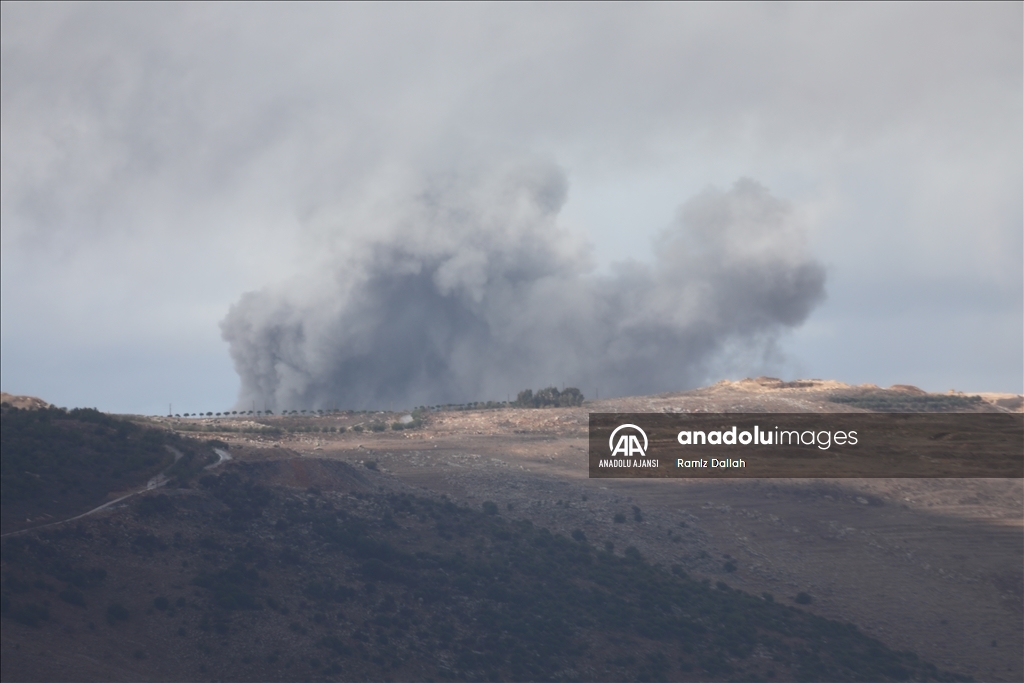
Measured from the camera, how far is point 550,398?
234ft

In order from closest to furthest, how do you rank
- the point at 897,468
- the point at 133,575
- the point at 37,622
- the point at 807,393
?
the point at 37,622 < the point at 133,575 < the point at 897,468 < the point at 807,393

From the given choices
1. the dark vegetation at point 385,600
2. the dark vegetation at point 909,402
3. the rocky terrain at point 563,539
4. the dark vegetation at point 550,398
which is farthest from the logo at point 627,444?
the dark vegetation at point 909,402

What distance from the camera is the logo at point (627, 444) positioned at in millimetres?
48375

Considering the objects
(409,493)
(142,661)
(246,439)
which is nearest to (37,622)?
(142,661)

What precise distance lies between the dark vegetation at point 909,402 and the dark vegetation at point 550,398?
19.5 metres

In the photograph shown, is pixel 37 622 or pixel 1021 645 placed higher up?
pixel 37 622

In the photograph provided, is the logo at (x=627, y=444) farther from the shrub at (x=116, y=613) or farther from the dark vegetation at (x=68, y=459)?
the shrub at (x=116, y=613)

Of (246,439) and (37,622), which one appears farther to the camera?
(246,439)

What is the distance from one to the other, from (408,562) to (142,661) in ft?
38.2

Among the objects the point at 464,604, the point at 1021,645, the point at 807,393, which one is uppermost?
the point at 807,393

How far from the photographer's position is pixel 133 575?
89.8 feet

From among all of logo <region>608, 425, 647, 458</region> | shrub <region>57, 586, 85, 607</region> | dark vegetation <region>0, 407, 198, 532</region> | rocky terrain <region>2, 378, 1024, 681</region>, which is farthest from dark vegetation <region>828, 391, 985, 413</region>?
shrub <region>57, 586, 85, 607</region>

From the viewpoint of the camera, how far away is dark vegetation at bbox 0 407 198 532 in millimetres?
30109

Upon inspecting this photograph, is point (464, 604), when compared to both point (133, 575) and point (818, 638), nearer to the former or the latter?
point (133, 575)
